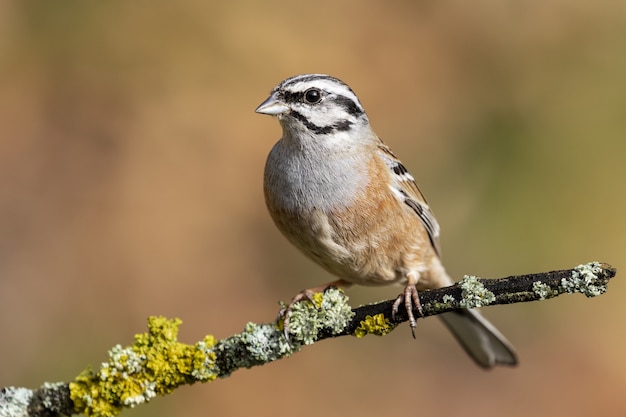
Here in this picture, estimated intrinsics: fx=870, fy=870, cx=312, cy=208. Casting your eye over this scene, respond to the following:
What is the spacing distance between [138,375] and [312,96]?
1668 mm

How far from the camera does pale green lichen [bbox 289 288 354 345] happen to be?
376 centimetres

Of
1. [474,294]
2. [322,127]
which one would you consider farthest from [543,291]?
[322,127]

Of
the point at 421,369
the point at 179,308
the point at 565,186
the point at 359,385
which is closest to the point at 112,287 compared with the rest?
the point at 179,308

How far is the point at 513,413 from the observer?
21.5ft

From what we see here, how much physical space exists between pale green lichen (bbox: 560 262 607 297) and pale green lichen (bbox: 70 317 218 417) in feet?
4.99

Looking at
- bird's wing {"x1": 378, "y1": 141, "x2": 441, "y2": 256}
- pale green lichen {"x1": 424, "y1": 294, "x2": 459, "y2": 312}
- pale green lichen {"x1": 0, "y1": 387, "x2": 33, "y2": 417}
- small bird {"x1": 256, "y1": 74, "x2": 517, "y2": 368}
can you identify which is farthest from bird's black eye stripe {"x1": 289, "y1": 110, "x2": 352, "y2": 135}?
pale green lichen {"x1": 0, "y1": 387, "x2": 33, "y2": 417}

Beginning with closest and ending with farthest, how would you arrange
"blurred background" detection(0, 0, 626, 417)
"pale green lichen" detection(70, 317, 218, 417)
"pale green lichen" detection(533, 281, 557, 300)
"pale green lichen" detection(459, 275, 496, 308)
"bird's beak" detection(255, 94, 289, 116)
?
"pale green lichen" detection(533, 281, 557, 300)
"pale green lichen" detection(459, 275, 496, 308)
"pale green lichen" detection(70, 317, 218, 417)
"bird's beak" detection(255, 94, 289, 116)
"blurred background" detection(0, 0, 626, 417)

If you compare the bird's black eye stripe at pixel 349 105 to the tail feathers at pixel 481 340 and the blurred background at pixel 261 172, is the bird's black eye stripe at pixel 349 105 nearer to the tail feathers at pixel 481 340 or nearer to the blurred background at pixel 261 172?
the tail feathers at pixel 481 340

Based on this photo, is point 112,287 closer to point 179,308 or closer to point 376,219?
point 179,308

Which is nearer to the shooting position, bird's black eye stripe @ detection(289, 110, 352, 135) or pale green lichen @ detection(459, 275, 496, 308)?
pale green lichen @ detection(459, 275, 496, 308)

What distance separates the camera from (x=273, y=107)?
14.4 feet

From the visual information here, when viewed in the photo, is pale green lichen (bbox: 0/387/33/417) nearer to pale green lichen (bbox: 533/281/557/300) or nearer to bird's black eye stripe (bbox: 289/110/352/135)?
bird's black eye stripe (bbox: 289/110/352/135)

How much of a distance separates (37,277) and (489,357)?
3502 millimetres

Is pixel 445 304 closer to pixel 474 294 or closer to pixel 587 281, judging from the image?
pixel 474 294
